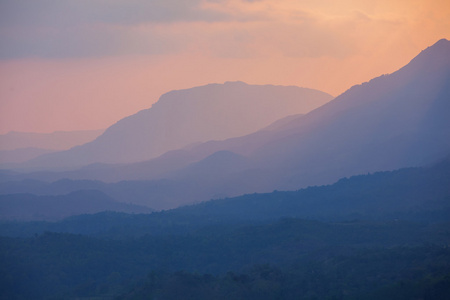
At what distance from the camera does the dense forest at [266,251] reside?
89.4 meters

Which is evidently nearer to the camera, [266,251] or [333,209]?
[266,251]

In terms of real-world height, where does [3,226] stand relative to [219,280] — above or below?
above

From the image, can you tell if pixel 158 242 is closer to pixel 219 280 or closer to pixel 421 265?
pixel 219 280

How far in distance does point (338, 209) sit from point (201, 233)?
40863 mm

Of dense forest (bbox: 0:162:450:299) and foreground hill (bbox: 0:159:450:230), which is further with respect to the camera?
foreground hill (bbox: 0:159:450:230)

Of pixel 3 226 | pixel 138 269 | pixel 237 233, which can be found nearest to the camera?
pixel 138 269

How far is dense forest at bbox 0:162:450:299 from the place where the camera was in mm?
89375

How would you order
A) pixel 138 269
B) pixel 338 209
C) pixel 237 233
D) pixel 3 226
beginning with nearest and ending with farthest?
pixel 138 269 → pixel 237 233 → pixel 338 209 → pixel 3 226

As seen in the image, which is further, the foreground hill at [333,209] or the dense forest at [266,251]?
the foreground hill at [333,209]

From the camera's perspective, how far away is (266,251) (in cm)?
12125

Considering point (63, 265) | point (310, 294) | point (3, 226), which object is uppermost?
point (3, 226)

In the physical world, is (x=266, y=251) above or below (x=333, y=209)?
below

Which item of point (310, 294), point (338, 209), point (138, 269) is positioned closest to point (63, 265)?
point (138, 269)

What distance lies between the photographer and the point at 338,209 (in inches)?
6713
